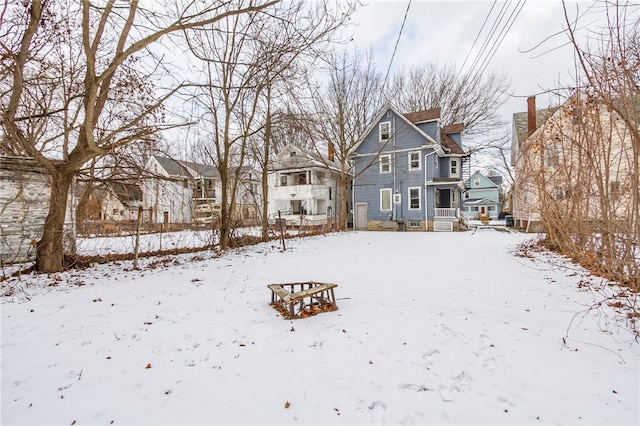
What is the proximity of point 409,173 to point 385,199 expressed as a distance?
2505 mm

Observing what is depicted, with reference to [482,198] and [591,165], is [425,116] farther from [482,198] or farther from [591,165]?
[482,198]

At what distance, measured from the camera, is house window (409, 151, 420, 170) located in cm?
1984

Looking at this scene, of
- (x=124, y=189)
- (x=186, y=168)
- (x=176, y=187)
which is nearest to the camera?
(x=124, y=189)

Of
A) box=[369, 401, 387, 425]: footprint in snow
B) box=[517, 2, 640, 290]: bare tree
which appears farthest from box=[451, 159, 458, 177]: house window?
box=[369, 401, 387, 425]: footprint in snow

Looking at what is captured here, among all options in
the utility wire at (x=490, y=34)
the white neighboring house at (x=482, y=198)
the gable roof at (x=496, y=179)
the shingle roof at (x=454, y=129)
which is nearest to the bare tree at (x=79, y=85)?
the utility wire at (x=490, y=34)

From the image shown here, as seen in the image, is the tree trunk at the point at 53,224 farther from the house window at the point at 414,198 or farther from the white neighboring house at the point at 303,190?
the house window at the point at 414,198

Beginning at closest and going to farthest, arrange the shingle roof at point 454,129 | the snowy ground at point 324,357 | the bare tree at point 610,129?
the snowy ground at point 324,357 < the bare tree at point 610,129 < the shingle roof at point 454,129

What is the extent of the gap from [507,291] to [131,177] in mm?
9268

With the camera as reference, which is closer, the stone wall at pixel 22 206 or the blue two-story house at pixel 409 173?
the stone wall at pixel 22 206

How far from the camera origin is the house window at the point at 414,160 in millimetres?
19844

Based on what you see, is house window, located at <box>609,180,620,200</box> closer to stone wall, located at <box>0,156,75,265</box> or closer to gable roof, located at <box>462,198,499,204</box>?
stone wall, located at <box>0,156,75,265</box>

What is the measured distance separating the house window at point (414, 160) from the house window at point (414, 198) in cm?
150

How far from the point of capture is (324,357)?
3029mm

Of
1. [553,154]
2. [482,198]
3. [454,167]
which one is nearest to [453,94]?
[454,167]
